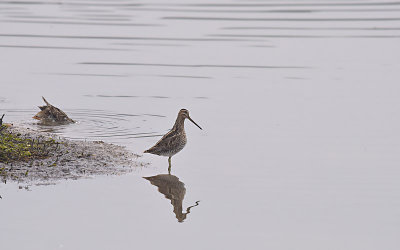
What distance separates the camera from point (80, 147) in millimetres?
12586

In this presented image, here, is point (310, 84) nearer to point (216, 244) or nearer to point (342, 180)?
point (342, 180)

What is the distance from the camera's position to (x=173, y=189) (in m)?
11.2

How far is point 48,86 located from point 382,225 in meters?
11.7

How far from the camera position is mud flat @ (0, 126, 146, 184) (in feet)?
35.8

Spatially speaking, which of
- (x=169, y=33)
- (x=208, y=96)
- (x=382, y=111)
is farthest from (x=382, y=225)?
(x=169, y=33)

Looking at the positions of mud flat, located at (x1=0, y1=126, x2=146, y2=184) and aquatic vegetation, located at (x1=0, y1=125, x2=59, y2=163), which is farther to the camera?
aquatic vegetation, located at (x1=0, y1=125, x2=59, y2=163)

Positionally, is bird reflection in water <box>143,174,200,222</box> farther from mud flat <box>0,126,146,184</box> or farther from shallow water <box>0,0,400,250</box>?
mud flat <box>0,126,146,184</box>

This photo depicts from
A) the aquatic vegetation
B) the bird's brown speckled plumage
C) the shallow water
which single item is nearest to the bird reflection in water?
the shallow water

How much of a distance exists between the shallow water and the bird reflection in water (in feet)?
0.13

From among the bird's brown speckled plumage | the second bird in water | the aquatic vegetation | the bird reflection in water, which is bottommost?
the bird reflection in water

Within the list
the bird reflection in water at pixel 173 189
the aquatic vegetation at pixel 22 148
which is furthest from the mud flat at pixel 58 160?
the bird reflection in water at pixel 173 189

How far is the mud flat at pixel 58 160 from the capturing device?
35.8 feet

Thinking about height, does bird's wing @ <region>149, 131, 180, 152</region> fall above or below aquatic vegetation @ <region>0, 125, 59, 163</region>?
above

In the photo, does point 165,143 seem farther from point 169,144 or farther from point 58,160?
point 58,160
